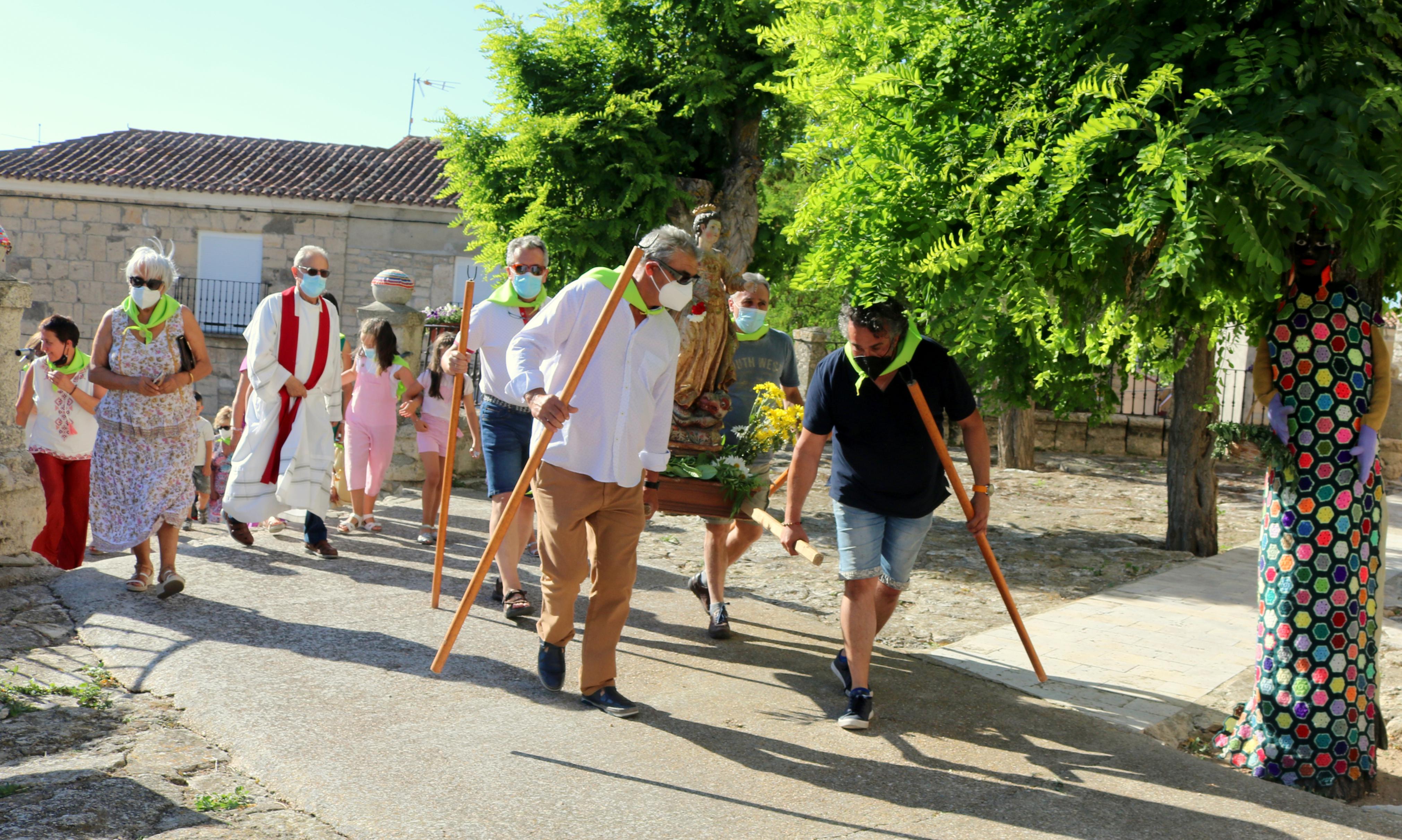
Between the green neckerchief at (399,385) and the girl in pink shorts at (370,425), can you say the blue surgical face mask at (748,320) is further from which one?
the girl in pink shorts at (370,425)

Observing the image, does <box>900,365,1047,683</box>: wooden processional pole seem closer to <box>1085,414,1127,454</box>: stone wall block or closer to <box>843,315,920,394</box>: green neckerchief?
<box>843,315,920,394</box>: green neckerchief

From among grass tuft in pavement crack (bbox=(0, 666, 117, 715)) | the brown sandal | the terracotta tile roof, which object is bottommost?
grass tuft in pavement crack (bbox=(0, 666, 117, 715))

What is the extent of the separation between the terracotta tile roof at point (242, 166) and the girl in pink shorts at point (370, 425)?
1804cm

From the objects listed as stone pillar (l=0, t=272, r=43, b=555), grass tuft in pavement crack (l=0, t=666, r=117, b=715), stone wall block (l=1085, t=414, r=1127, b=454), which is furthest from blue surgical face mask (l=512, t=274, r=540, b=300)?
stone wall block (l=1085, t=414, r=1127, b=454)

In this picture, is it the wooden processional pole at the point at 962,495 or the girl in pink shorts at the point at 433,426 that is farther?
the girl in pink shorts at the point at 433,426

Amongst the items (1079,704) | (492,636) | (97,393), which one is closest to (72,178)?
(97,393)

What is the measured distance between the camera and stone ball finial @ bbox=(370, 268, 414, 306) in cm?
1135

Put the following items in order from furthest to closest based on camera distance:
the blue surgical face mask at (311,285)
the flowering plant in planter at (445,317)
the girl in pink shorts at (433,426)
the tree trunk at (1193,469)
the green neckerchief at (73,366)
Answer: the flowering plant in planter at (445,317), the tree trunk at (1193,469), the girl in pink shorts at (433,426), the green neckerchief at (73,366), the blue surgical face mask at (311,285)

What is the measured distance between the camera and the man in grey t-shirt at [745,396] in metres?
6.41

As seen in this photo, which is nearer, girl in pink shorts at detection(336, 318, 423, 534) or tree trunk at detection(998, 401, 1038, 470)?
girl in pink shorts at detection(336, 318, 423, 534)

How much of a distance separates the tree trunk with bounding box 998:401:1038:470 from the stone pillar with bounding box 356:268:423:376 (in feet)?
29.0

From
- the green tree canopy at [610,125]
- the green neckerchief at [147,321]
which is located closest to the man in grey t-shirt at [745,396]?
the green neckerchief at [147,321]

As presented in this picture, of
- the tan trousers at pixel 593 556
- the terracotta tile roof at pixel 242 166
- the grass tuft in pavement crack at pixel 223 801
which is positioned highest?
the terracotta tile roof at pixel 242 166

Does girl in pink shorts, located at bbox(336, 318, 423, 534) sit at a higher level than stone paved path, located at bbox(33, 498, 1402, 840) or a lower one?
higher
